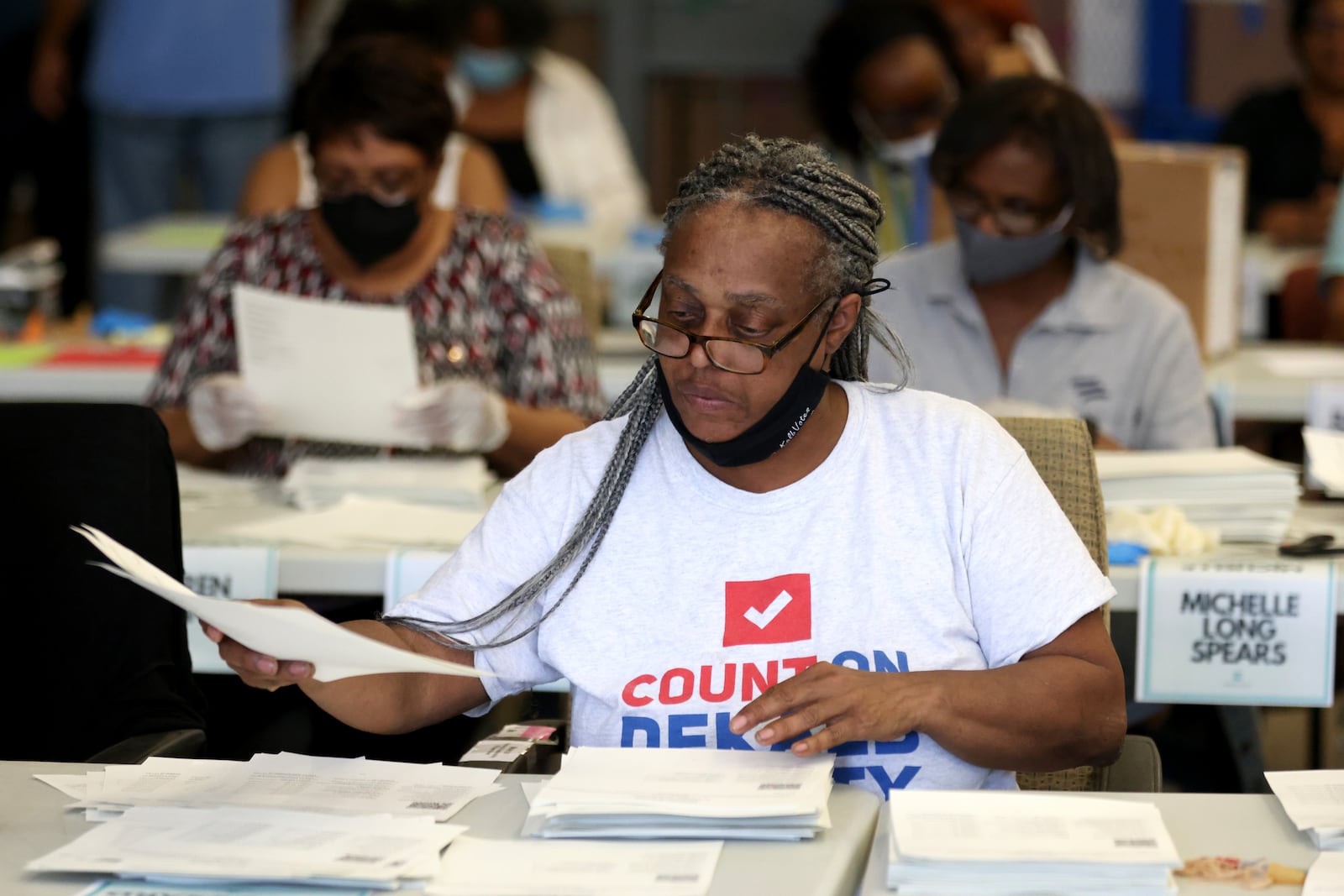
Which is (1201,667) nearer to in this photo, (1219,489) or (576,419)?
(1219,489)

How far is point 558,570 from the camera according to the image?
1.90 meters

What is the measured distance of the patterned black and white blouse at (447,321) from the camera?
3.14 meters

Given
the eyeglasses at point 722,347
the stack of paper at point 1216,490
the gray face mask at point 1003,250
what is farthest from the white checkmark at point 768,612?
the gray face mask at point 1003,250

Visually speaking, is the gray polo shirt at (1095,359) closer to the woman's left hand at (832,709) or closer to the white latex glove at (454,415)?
the white latex glove at (454,415)

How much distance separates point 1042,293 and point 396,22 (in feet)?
9.18

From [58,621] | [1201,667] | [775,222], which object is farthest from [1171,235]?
[58,621]

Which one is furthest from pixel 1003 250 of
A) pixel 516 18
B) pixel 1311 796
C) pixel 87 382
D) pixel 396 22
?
pixel 516 18

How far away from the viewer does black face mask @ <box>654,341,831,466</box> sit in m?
1.88

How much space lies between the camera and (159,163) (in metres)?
6.33

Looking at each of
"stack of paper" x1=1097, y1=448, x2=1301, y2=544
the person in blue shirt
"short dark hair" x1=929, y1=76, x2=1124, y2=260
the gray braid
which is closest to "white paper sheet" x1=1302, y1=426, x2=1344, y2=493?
"stack of paper" x1=1097, y1=448, x2=1301, y2=544

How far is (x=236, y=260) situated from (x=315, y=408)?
16.8 inches

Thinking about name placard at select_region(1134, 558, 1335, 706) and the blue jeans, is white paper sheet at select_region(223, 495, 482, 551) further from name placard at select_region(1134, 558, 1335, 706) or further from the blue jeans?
the blue jeans

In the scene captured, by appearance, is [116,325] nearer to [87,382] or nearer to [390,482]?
[87,382]

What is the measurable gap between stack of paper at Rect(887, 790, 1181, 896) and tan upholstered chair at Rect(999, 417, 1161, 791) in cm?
47
